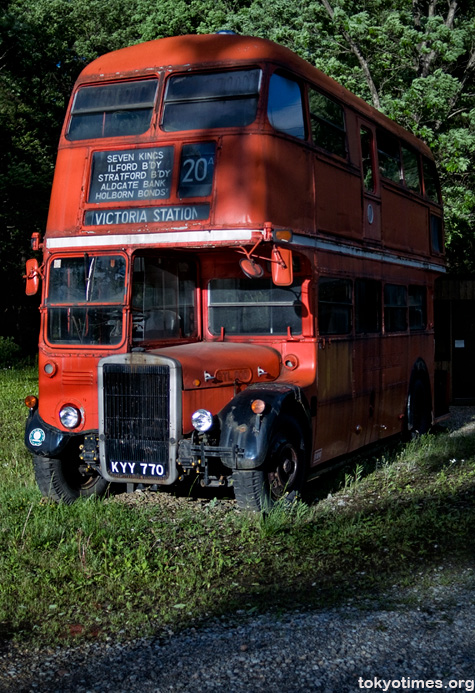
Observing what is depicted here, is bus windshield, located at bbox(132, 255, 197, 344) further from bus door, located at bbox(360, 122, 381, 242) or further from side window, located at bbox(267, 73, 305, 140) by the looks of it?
bus door, located at bbox(360, 122, 381, 242)

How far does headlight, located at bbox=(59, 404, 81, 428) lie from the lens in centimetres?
845

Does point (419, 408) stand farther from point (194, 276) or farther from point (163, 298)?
point (163, 298)

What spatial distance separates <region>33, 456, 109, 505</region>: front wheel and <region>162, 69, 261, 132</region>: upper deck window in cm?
340

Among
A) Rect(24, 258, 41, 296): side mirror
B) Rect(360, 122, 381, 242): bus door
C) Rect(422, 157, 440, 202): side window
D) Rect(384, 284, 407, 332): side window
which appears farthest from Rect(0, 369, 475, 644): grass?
Rect(422, 157, 440, 202): side window

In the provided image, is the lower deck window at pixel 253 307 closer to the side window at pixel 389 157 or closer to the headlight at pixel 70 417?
the headlight at pixel 70 417

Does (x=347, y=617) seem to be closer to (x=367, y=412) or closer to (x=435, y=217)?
(x=367, y=412)

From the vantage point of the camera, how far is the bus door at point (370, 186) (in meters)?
10.8

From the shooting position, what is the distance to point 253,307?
31.2ft

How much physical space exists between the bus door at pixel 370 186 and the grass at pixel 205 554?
321 centimetres

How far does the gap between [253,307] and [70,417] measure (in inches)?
90.9

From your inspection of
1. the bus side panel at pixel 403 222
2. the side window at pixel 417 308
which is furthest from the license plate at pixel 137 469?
the side window at pixel 417 308

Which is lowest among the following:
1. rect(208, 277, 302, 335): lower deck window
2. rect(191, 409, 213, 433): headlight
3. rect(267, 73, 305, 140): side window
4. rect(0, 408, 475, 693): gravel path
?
rect(0, 408, 475, 693): gravel path

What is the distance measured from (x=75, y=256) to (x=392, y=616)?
4.64 metres

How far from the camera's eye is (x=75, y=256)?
851cm
